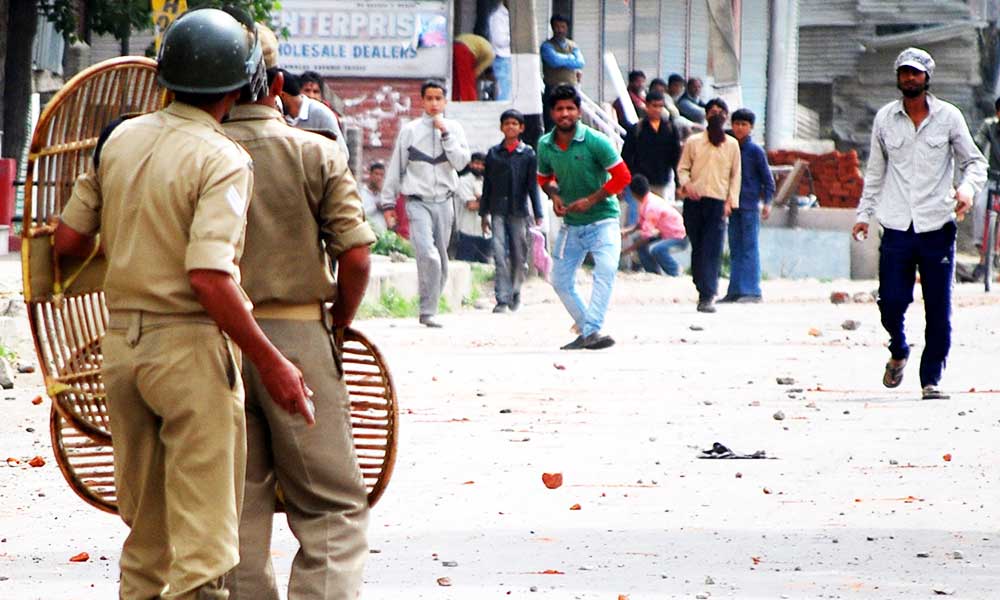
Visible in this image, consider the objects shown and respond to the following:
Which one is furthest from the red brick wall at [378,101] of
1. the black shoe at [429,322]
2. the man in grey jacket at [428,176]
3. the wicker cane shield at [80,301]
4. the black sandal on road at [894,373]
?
the wicker cane shield at [80,301]

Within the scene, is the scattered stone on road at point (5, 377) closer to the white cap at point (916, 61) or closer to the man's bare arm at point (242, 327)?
the white cap at point (916, 61)

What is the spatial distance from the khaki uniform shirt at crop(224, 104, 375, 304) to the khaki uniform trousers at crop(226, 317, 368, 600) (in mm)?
110

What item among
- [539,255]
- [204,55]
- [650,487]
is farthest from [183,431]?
[539,255]

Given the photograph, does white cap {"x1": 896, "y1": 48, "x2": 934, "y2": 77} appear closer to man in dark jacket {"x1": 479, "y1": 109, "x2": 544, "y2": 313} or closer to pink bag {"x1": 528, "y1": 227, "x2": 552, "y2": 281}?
man in dark jacket {"x1": 479, "y1": 109, "x2": 544, "y2": 313}

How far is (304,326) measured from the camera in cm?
478

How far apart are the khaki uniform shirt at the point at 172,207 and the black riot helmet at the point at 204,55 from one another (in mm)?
68

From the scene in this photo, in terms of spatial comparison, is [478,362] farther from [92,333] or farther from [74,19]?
[74,19]

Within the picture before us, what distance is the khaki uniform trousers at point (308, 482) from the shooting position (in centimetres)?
472

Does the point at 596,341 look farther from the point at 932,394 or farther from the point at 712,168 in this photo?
the point at 712,168

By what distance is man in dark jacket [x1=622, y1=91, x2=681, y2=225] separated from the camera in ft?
76.3

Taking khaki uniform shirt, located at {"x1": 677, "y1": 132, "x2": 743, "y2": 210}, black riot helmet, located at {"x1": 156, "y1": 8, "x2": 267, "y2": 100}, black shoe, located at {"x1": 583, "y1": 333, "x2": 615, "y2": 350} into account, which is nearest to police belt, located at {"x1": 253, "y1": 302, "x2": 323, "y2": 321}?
black riot helmet, located at {"x1": 156, "y1": 8, "x2": 267, "y2": 100}

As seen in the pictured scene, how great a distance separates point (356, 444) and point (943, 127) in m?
6.06

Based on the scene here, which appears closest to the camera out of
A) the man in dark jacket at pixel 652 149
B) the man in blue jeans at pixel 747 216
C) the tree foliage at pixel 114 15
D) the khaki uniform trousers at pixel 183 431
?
the khaki uniform trousers at pixel 183 431

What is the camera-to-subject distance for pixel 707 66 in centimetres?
3309
